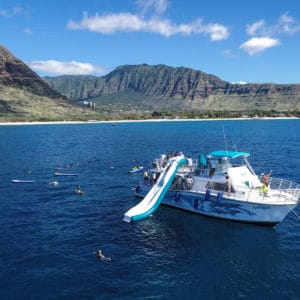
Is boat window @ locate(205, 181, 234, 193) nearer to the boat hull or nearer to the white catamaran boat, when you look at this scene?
the white catamaran boat

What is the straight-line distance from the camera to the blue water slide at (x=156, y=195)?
3911 cm

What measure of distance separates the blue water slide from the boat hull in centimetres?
163

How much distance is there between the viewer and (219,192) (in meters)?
39.1

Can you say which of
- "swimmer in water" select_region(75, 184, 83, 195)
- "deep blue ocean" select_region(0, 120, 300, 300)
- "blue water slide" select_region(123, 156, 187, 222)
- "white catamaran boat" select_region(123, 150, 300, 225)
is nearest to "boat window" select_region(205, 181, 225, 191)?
"white catamaran boat" select_region(123, 150, 300, 225)

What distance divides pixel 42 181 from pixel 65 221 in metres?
24.6

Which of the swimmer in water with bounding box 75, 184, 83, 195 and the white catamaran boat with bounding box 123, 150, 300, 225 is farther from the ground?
the white catamaran boat with bounding box 123, 150, 300, 225

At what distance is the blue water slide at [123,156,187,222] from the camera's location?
128 ft

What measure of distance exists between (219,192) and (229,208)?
1983 millimetres

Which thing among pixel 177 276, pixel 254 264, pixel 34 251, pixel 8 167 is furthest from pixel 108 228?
pixel 8 167

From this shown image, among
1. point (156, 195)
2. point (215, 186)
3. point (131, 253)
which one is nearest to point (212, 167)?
point (215, 186)

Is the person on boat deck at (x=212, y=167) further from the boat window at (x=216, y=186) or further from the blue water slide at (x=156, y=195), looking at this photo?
the blue water slide at (x=156, y=195)

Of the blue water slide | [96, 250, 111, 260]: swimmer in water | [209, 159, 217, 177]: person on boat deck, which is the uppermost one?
[209, 159, 217, 177]: person on boat deck

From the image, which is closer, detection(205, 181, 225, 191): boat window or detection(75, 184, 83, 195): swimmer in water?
detection(205, 181, 225, 191): boat window

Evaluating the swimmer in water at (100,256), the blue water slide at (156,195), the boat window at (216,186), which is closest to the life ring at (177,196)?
the blue water slide at (156,195)
